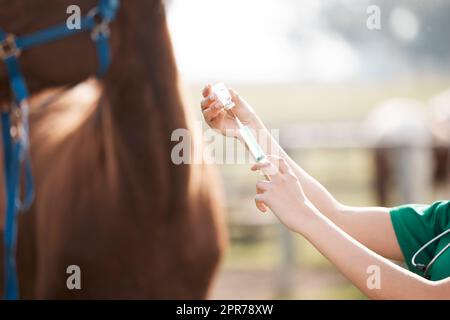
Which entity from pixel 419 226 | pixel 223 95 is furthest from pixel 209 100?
pixel 419 226

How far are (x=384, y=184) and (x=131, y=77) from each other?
6.11 meters

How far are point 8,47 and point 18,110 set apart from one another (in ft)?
→ 0.94

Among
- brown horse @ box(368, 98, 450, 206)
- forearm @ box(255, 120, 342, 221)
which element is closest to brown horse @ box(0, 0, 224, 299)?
forearm @ box(255, 120, 342, 221)

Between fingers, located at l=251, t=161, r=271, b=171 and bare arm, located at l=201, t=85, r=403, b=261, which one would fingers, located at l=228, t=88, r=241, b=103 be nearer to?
bare arm, located at l=201, t=85, r=403, b=261

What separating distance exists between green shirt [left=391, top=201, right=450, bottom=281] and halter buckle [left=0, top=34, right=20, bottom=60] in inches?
64.2

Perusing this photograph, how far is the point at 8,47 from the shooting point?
9.24ft

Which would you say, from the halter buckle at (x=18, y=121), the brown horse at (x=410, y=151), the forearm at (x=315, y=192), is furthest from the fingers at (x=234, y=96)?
the brown horse at (x=410, y=151)

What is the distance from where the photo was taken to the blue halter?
2.82 m

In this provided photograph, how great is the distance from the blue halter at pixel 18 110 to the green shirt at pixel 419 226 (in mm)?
1480

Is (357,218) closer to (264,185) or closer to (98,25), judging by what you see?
(264,185)

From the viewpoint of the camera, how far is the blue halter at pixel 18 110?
111 inches

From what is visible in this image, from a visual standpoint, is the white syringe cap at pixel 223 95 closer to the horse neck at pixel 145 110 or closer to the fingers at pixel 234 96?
the fingers at pixel 234 96
